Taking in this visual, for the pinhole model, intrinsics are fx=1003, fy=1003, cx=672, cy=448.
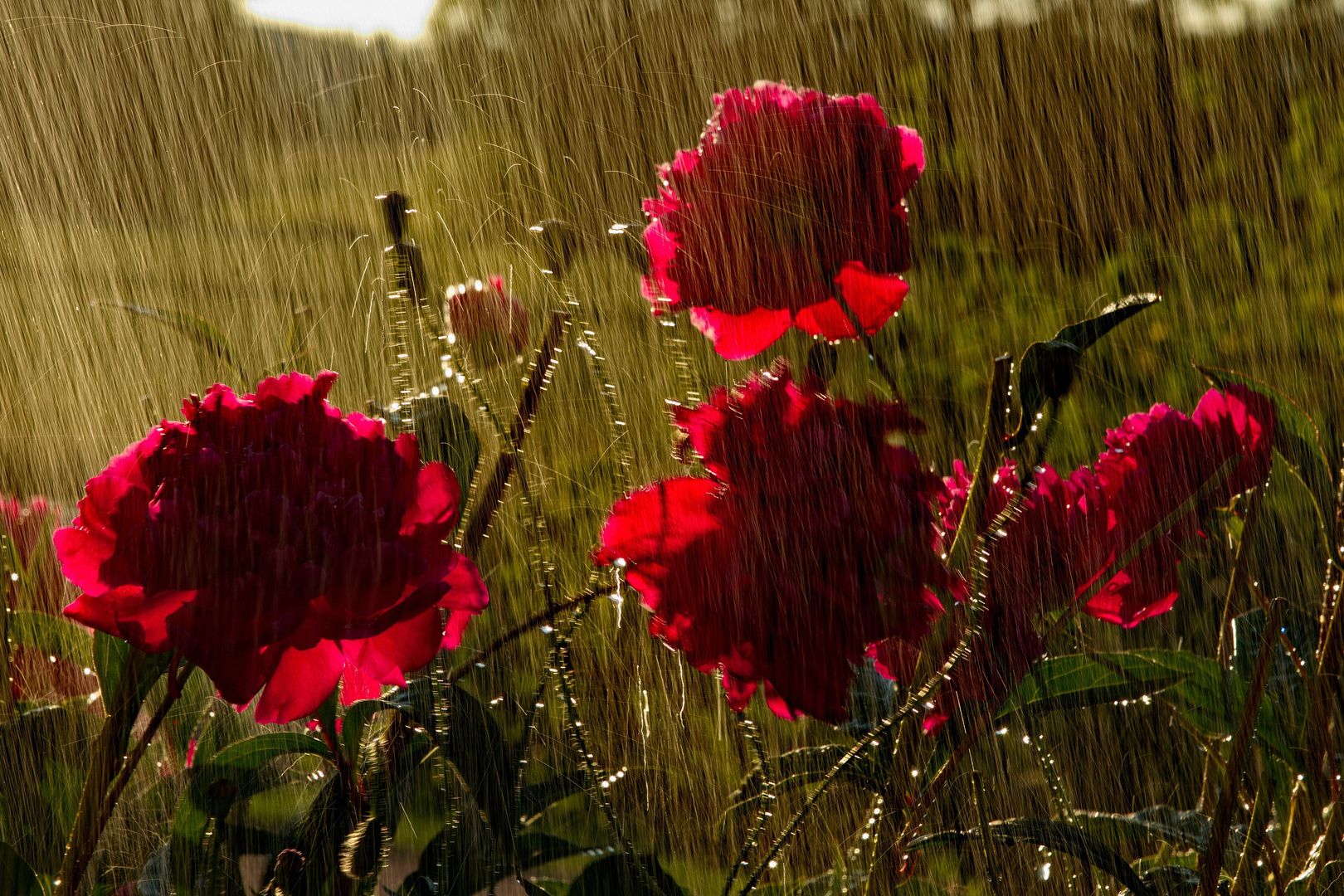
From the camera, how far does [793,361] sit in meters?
0.40

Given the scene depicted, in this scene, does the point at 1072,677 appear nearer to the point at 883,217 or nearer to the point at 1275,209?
the point at 883,217

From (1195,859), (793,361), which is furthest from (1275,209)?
(1195,859)

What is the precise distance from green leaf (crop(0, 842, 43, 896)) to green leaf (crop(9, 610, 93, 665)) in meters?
0.06

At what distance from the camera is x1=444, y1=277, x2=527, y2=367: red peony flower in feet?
0.78

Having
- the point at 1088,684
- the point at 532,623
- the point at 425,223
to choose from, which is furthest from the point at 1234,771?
the point at 425,223

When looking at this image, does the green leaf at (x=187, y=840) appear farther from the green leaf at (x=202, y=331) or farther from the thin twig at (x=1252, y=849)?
the thin twig at (x=1252, y=849)

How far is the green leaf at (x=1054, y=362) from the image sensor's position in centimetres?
16

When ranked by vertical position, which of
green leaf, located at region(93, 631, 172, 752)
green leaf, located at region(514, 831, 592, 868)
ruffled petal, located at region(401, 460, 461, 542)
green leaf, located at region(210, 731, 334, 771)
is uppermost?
ruffled petal, located at region(401, 460, 461, 542)

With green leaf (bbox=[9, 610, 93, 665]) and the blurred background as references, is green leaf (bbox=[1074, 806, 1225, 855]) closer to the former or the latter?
the blurred background

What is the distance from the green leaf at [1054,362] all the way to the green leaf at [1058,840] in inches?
2.9

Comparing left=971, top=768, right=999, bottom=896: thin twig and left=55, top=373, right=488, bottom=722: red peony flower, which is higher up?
left=55, top=373, right=488, bottom=722: red peony flower

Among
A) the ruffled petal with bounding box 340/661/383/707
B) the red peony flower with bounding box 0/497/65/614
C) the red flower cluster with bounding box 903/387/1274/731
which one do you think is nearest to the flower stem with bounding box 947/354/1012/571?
the red flower cluster with bounding box 903/387/1274/731

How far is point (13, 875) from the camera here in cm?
18

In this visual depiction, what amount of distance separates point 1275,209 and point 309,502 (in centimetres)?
57
